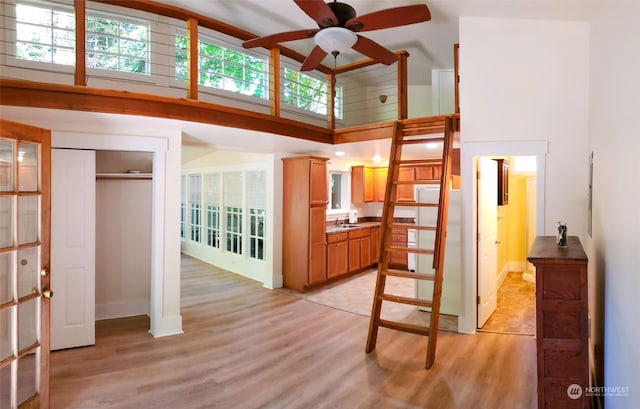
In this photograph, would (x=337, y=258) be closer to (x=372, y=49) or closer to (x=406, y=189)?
(x=406, y=189)

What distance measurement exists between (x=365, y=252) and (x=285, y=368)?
421cm

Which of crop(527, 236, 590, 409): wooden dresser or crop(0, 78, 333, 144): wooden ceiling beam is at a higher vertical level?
crop(0, 78, 333, 144): wooden ceiling beam

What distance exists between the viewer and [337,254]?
6.43 m

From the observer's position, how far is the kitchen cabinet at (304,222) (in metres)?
5.79

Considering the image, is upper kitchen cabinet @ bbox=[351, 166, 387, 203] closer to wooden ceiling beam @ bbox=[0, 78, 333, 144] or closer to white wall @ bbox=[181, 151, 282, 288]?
white wall @ bbox=[181, 151, 282, 288]

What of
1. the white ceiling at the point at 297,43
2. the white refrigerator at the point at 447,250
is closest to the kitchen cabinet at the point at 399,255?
the white ceiling at the point at 297,43

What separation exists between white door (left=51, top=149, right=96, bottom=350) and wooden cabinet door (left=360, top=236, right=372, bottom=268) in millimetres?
4627

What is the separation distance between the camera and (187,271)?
23.7 ft

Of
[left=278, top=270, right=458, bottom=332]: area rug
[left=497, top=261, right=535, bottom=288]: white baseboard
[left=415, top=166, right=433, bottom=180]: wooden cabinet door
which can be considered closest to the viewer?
[left=278, top=270, right=458, bottom=332]: area rug

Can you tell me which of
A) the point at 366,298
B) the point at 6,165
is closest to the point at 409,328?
the point at 366,298

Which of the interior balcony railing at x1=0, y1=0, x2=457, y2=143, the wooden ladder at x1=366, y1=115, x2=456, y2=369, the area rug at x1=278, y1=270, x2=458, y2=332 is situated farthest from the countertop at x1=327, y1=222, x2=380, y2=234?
the wooden ladder at x1=366, y1=115, x2=456, y2=369

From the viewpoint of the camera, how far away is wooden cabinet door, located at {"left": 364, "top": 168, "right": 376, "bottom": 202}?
7.91 metres

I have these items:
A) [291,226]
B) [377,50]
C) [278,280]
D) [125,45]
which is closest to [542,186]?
[377,50]

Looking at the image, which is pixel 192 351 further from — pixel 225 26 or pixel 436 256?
pixel 225 26
